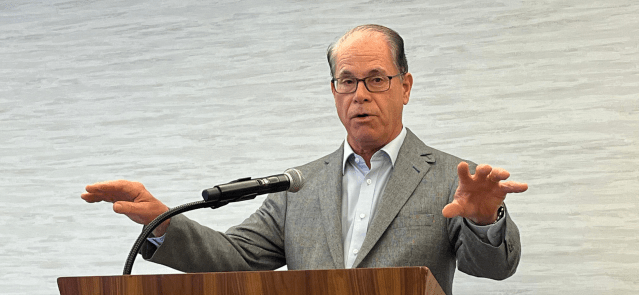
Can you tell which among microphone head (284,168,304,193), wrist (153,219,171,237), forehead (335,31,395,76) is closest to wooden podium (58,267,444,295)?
microphone head (284,168,304,193)

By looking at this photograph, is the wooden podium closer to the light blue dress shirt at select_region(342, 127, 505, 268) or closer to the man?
the man

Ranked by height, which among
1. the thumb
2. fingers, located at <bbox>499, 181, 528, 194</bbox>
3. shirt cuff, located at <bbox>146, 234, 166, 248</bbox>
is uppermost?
fingers, located at <bbox>499, 181, 528, 194</bbox>

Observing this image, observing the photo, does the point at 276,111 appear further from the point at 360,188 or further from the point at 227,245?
the point at 227,245

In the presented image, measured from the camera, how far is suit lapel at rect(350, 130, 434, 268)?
1.84 meters

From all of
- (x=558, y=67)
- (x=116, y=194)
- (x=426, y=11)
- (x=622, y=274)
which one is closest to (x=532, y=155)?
(x=558, y=67)

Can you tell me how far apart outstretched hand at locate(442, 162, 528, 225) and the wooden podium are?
26 centimetres

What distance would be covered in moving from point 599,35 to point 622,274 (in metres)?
0.90

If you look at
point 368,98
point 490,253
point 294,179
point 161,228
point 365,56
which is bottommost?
point 490,253

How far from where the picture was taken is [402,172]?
196cm

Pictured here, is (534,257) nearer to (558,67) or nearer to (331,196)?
(558,67)

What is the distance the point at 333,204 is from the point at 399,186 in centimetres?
19

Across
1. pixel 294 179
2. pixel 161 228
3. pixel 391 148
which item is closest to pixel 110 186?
pixel 161 228

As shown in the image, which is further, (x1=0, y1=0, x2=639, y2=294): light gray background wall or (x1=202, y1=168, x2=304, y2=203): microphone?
(x1=0, y1=0, x2=639, y2=294): light gray background wall

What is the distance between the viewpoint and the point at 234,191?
4.30 ft
